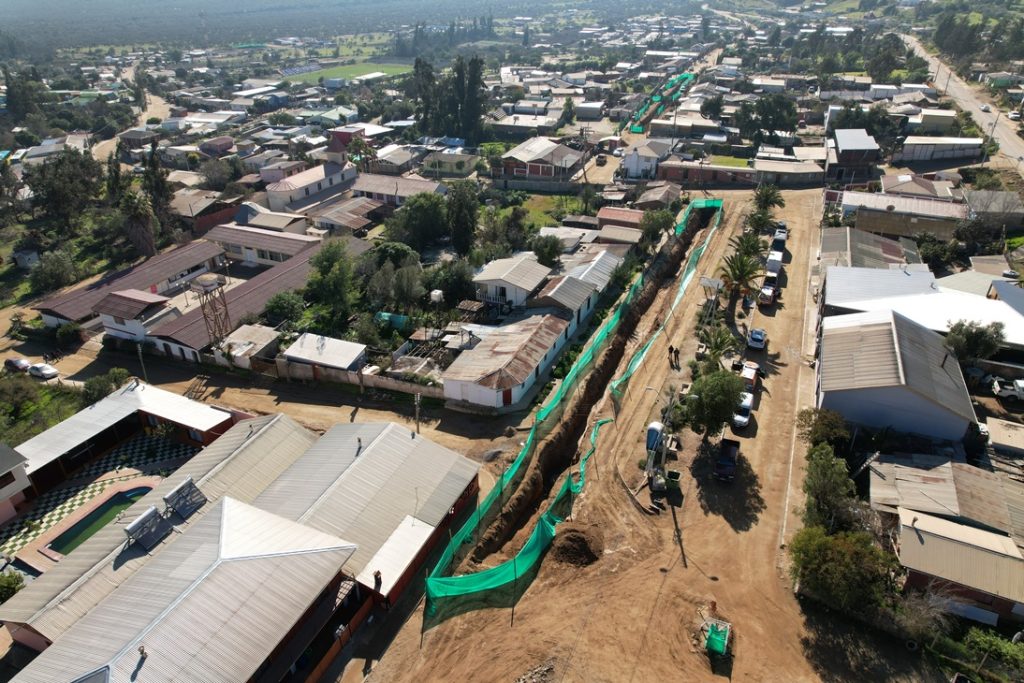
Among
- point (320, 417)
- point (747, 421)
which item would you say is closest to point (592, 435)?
point (747, 421)

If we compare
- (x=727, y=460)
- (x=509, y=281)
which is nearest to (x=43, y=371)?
(x=509, y=281)

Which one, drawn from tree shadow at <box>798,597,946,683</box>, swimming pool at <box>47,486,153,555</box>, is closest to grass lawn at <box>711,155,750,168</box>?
tree shadow at <box>798,597,946,683</box>

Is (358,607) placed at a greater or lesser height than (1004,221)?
lesser

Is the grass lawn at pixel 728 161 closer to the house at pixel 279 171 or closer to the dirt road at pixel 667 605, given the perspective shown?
the house at pixel 279 171

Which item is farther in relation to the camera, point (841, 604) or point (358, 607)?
point (358, 607)

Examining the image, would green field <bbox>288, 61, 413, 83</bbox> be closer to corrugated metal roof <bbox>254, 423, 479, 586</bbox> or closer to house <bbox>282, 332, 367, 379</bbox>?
house <bbox>282, 332, 367, 379</bbox>

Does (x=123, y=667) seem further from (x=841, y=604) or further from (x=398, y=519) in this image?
(x=841, y=604)

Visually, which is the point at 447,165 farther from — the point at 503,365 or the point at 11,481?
the point at 11,481
